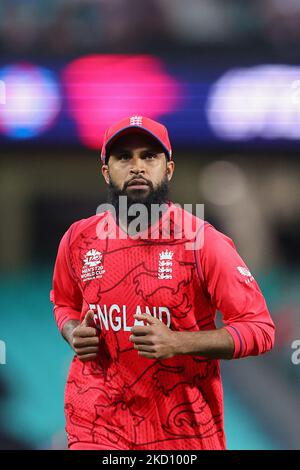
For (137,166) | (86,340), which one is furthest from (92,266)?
(137,166)

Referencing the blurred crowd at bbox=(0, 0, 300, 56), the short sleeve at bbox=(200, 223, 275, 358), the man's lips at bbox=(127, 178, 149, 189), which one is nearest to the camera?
the short sleeve at bbox=(200, 223, 275, 358)

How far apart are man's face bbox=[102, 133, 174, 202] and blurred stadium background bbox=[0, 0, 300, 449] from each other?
4.49 meters

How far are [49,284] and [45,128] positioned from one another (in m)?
1.74

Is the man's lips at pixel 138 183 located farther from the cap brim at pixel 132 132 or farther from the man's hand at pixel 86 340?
the man's hand at pixel 86 340

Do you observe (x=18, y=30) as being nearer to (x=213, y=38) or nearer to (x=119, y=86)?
(x=119, y=86)

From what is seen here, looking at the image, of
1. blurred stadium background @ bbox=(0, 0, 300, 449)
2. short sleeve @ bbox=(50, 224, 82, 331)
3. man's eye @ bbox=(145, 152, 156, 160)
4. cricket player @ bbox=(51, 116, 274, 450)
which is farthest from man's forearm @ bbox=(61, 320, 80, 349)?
blurred stadium background @ bbox=(0, 0, 300, 449)

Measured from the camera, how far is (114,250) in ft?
10.5

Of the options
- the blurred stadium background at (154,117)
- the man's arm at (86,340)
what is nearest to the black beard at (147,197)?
the man's arm at (86,340)

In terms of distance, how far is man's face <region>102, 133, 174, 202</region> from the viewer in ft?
10.3

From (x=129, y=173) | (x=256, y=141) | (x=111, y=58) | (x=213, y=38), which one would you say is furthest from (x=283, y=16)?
(x=129, y=173)

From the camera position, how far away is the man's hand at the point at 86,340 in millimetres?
3025

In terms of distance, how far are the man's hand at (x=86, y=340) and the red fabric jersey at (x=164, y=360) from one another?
58 mm

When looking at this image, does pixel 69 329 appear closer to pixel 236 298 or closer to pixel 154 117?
pixel 236 298

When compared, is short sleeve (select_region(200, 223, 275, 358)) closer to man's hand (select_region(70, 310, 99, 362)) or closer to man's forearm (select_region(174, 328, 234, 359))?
man's forearm (select_region(174, 328, 234, 359))
